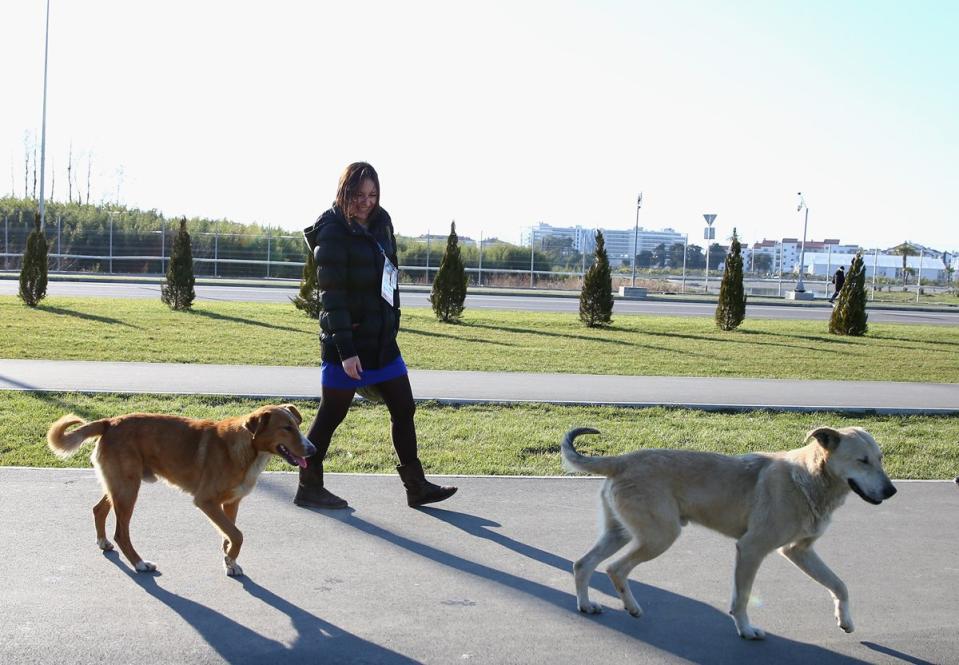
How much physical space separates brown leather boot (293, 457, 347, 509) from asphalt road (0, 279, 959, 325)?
63.2 ft

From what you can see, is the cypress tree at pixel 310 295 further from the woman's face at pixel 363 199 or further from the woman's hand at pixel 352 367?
the woman's hand at pixel 352 367

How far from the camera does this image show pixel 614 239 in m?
Answer: 77.0

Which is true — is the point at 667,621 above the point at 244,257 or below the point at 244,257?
below

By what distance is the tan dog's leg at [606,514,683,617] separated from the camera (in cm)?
467

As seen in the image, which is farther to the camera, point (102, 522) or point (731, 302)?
point (731, 302)

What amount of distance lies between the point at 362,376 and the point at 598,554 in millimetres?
2257

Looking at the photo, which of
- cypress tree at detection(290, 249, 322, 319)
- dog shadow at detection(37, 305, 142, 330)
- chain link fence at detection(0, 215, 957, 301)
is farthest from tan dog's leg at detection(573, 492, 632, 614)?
chain link fence at detection(0, 215, 957, 301)

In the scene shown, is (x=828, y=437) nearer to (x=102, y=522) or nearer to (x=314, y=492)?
(x=314, y=492)

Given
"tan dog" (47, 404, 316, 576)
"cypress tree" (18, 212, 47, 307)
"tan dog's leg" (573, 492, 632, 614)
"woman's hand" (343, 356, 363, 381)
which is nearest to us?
"tan dog's leg" (573, 492, 632, 614)

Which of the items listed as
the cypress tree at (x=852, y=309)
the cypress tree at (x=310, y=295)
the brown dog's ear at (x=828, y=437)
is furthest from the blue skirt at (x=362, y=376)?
the cypress tree at (x=852, y=309)

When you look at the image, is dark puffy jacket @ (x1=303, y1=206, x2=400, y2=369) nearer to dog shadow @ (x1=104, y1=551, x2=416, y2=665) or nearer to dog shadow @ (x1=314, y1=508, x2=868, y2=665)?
dog shadow @ (x1=314, y1=508, x2=868, y2=665)

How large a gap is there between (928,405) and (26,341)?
12566 millimetres

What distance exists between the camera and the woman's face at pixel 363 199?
245 inches

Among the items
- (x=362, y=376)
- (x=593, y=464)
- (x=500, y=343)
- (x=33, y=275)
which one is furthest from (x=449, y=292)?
(x=593, y=464)
